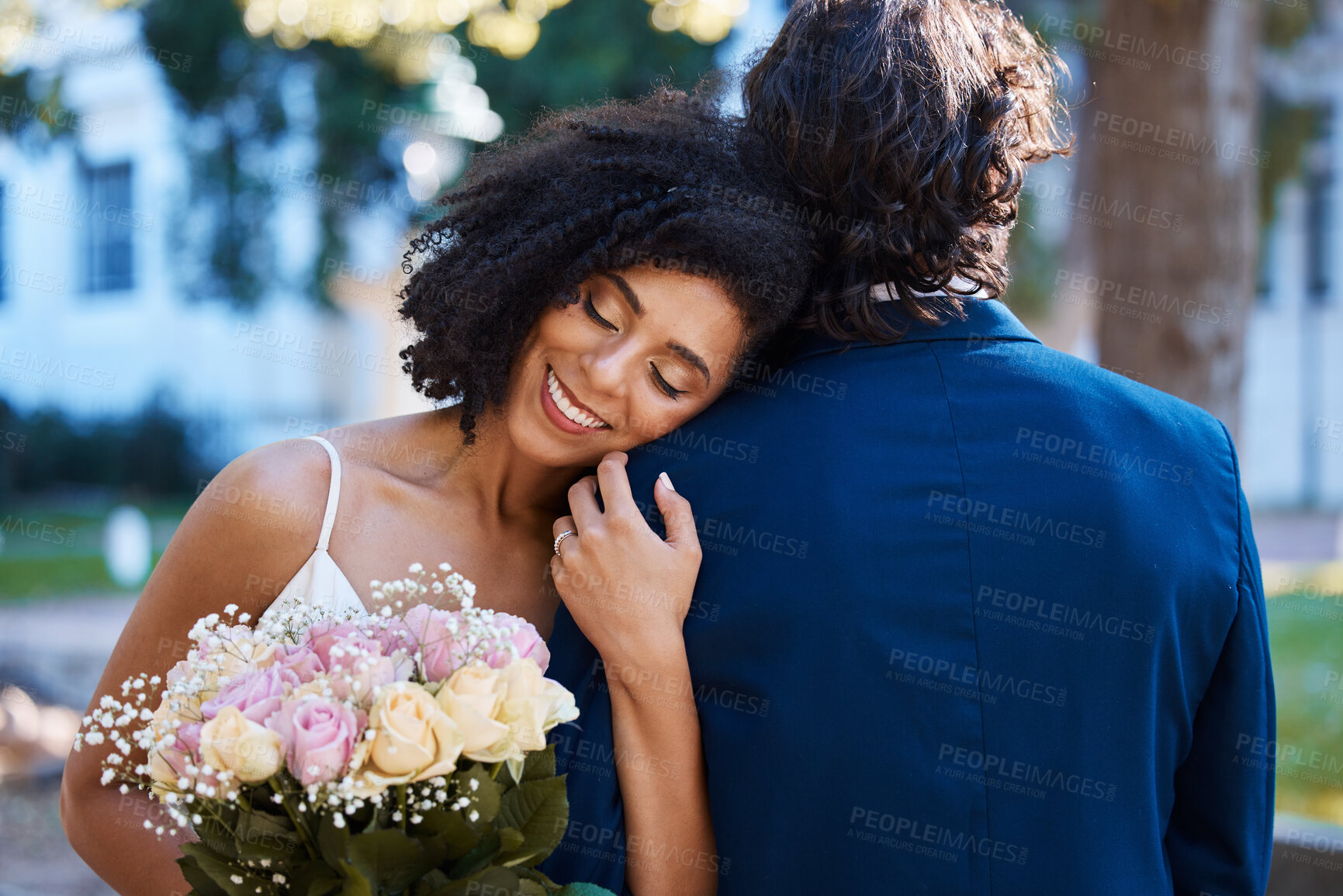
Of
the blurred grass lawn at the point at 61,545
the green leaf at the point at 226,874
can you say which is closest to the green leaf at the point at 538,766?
the green leaf at the point at 226,874

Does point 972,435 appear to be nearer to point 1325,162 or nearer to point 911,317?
point 911,317

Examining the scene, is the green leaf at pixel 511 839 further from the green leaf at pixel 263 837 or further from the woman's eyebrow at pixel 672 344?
the woman's eyebrow at pixel 672 344

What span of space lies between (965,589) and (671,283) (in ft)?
2.62

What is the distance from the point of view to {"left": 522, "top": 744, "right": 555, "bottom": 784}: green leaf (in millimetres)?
1670

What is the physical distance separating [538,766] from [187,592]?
2.95 feet

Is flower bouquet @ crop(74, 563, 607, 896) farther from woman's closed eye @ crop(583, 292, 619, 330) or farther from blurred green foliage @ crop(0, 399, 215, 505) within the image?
blurred green foliage @ crop(0, 399, 215, 505)

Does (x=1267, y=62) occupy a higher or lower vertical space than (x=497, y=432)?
higher

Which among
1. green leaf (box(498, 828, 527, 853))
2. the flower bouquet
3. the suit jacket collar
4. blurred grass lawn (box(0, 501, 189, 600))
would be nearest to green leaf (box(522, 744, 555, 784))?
the flower bouquet

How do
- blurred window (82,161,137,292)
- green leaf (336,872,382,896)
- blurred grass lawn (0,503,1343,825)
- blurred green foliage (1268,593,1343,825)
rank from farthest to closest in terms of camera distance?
blurred window (82,161,137,292) < blurred grass lawn (0,503,1343,825) < blurred green foliage (1268,593,1343,825) < green leaf (336,872,382,896)

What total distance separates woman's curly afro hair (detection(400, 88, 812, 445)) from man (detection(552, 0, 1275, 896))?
224mm

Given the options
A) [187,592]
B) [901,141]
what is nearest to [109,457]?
[187,592]

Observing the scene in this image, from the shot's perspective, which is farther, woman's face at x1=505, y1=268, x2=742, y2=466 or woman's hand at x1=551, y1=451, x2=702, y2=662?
woman's face at x1=505, y1=268, x2=742, y2=466

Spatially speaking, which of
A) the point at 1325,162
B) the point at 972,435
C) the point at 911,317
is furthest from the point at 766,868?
the point at 1325,162

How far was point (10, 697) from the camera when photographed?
7.55m
